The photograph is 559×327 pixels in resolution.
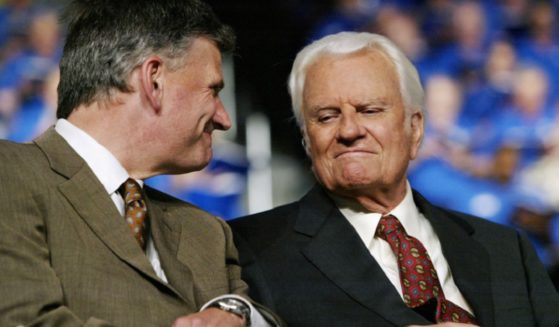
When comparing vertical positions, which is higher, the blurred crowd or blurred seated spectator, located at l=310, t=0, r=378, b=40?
blurred seated spectator, located at l=310, t=0, r=378, b=40

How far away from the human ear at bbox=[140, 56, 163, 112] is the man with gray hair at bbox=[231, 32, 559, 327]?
1.48 feet

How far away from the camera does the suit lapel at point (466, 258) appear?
2.32m

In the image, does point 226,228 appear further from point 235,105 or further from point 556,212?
point 556,212

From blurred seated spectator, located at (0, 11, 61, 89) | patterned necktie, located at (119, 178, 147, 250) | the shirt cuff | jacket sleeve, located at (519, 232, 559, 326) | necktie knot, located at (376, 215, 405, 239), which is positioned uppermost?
blurred seated spectator, located at (0, 11, 61, 89)

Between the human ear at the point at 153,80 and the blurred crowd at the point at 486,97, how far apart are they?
50.1 inches

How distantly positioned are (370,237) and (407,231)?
4.6 inches

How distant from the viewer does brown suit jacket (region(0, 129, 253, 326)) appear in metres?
1.75

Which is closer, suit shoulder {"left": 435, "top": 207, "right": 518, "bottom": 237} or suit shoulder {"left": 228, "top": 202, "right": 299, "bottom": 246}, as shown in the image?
suit shoulder {"left": 228, "top": 202, "right": 299, "bottom": 246}

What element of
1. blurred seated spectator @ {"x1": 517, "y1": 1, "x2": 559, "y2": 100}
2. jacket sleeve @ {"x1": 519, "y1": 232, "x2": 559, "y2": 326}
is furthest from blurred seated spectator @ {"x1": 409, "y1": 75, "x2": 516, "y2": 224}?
jacket sleeve @ {"x1": 519, "y1": 232, "x2": 559, "y2": 326}

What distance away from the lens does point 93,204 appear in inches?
76.7

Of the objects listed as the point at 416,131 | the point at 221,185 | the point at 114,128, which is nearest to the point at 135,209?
the point at 114,128

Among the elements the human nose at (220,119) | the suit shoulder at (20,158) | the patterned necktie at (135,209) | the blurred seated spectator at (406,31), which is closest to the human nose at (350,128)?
the human nose at (220,119)

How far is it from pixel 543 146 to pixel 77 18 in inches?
75.9

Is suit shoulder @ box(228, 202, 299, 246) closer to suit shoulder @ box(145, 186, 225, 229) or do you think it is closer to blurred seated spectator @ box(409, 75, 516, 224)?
suit shoulder @ box(145, 186, 225, 229)
